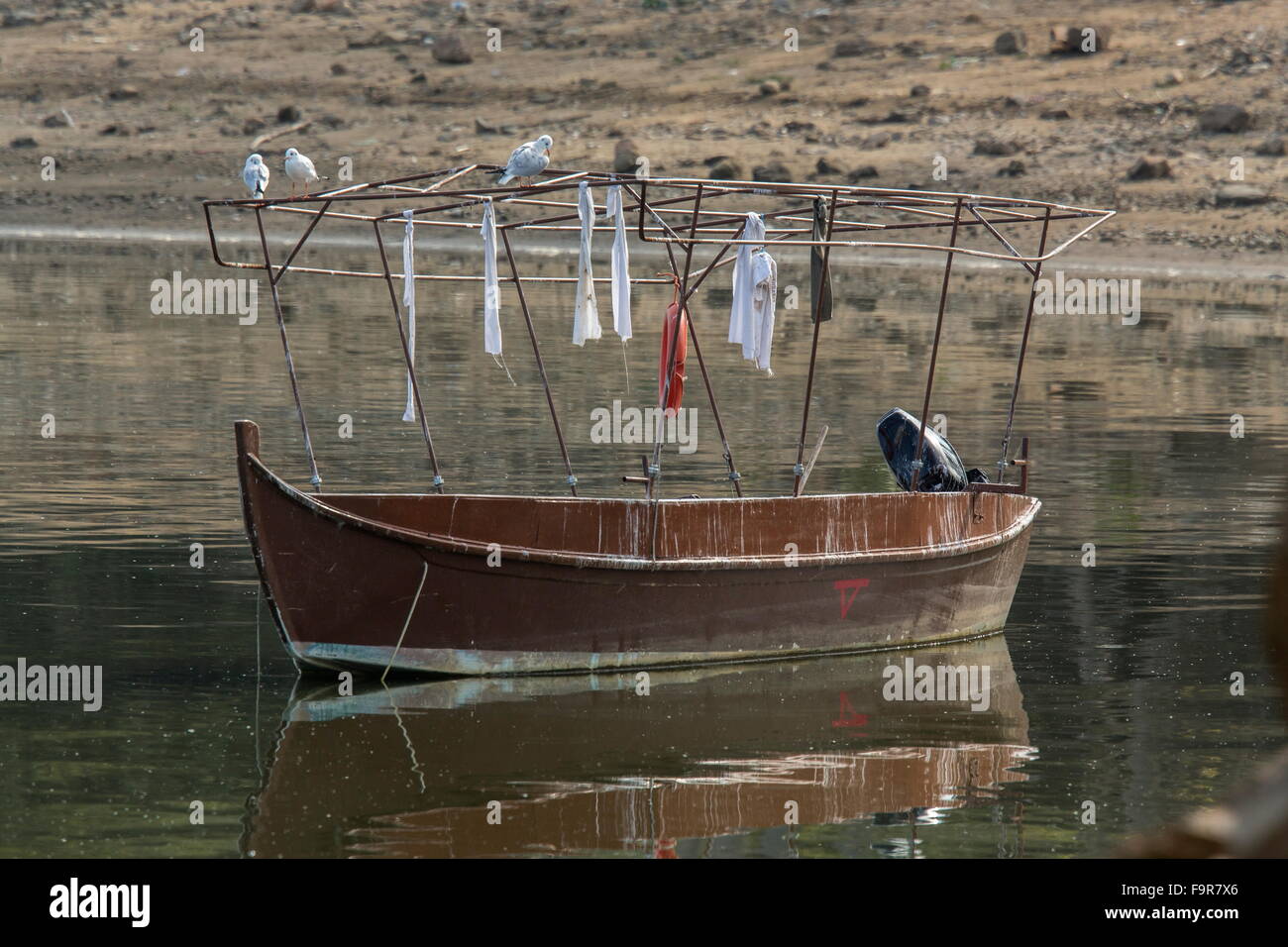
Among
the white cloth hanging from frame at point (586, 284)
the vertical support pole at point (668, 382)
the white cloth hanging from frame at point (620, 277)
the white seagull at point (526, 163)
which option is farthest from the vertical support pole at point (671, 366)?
the white seagull at point (526, 163)

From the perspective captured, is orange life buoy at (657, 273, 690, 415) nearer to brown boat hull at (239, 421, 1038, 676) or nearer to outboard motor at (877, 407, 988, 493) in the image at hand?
brown boat hull at (239, 421, 1038, 676)

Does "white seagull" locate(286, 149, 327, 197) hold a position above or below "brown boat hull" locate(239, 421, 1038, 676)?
above

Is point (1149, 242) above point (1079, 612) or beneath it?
above

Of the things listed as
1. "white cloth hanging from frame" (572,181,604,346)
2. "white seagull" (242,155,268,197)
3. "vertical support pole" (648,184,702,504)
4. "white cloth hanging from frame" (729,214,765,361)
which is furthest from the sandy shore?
"white seagull" (242,155,268,197)

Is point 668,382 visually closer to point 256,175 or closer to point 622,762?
point 256,175

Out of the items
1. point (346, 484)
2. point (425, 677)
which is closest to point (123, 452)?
point (346, 484)

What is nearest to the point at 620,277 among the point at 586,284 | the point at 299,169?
the point at 586,284

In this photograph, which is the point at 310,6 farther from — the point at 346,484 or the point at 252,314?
the point at 346,484

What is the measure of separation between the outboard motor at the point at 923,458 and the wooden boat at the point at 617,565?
24cm

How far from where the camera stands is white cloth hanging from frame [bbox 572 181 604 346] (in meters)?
11.4

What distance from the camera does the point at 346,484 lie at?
17.7m

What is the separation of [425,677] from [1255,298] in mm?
32443

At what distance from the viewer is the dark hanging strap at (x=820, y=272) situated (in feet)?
40.4

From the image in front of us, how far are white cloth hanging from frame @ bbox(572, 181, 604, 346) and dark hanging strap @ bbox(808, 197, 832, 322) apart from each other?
4.54ft
